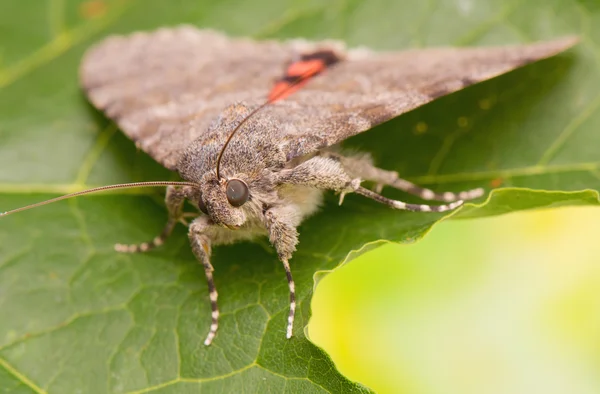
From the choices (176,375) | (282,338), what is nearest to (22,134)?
(176,375)

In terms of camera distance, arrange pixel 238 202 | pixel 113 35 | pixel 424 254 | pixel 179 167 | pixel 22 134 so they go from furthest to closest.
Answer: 1. pixel 113 35
2. pixel 22 134
3. pixel 424 254
4. pixel 179 167
5. pixel 238 202

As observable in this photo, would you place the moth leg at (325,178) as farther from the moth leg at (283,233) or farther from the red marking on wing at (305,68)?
the red marking on wing at (305,68)

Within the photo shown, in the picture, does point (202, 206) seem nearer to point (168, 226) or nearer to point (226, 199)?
point (226, 199)

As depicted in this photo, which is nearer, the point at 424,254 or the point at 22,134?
the point at 424,254

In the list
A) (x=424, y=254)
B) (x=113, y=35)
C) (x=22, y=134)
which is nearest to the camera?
(x=424, y=254)

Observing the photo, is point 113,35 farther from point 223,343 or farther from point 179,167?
point 223,343

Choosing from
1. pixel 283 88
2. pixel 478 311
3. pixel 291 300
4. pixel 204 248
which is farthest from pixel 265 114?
pixel 478 311

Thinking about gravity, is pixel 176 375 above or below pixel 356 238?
below
